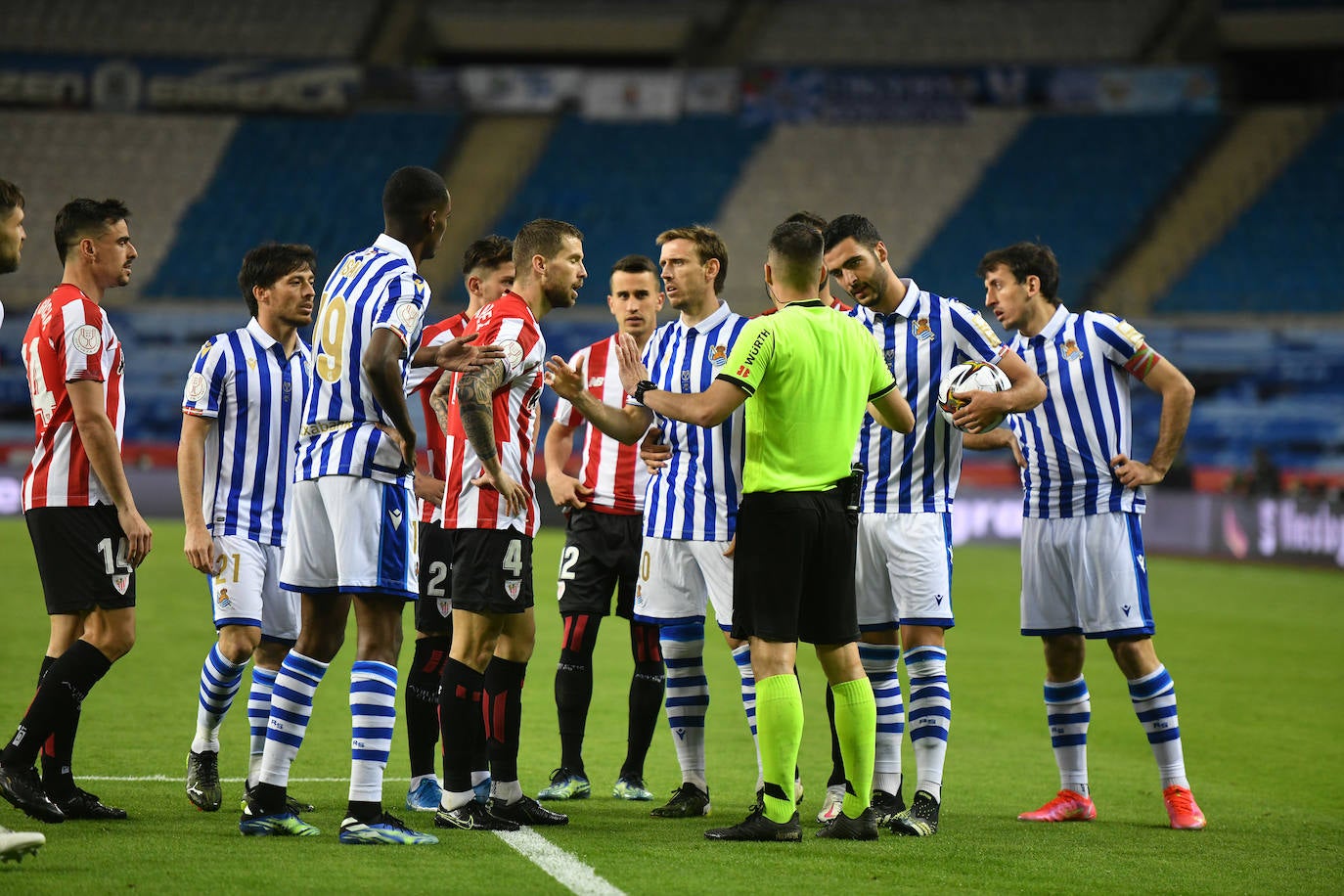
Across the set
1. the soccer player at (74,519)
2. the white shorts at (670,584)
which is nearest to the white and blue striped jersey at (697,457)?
the white shorts at (670,584)

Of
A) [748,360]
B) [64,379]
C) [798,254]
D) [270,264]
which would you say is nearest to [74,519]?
[64,379]

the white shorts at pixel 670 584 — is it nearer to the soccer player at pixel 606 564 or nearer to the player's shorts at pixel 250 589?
the soccer player at pixel 606 564

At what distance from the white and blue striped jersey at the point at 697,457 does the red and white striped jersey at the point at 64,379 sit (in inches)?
86.8

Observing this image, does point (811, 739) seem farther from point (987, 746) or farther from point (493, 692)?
point (493, 692)

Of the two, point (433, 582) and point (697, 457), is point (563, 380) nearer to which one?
point (697, 457)

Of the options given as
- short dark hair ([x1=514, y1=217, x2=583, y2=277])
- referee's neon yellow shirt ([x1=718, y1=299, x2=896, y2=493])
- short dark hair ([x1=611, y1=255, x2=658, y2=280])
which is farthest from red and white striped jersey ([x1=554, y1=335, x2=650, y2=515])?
referee's neon yellow shirt ([x1=718, y1=299, x2=896, y2=493])

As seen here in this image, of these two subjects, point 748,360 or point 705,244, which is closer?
point 748,360

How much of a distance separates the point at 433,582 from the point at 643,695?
112 cm

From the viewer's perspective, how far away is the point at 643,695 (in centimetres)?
699

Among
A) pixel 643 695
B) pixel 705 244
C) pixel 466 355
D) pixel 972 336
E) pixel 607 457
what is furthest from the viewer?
pixel 607 457

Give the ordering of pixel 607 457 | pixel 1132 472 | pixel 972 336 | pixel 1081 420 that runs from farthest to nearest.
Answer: pixel 607 457
pixel 1081 420
pixel 1132 472
pixel 972 336

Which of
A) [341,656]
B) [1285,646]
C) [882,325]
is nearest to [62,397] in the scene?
[882,325]

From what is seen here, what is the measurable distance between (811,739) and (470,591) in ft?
11.6

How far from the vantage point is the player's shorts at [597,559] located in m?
7.09
